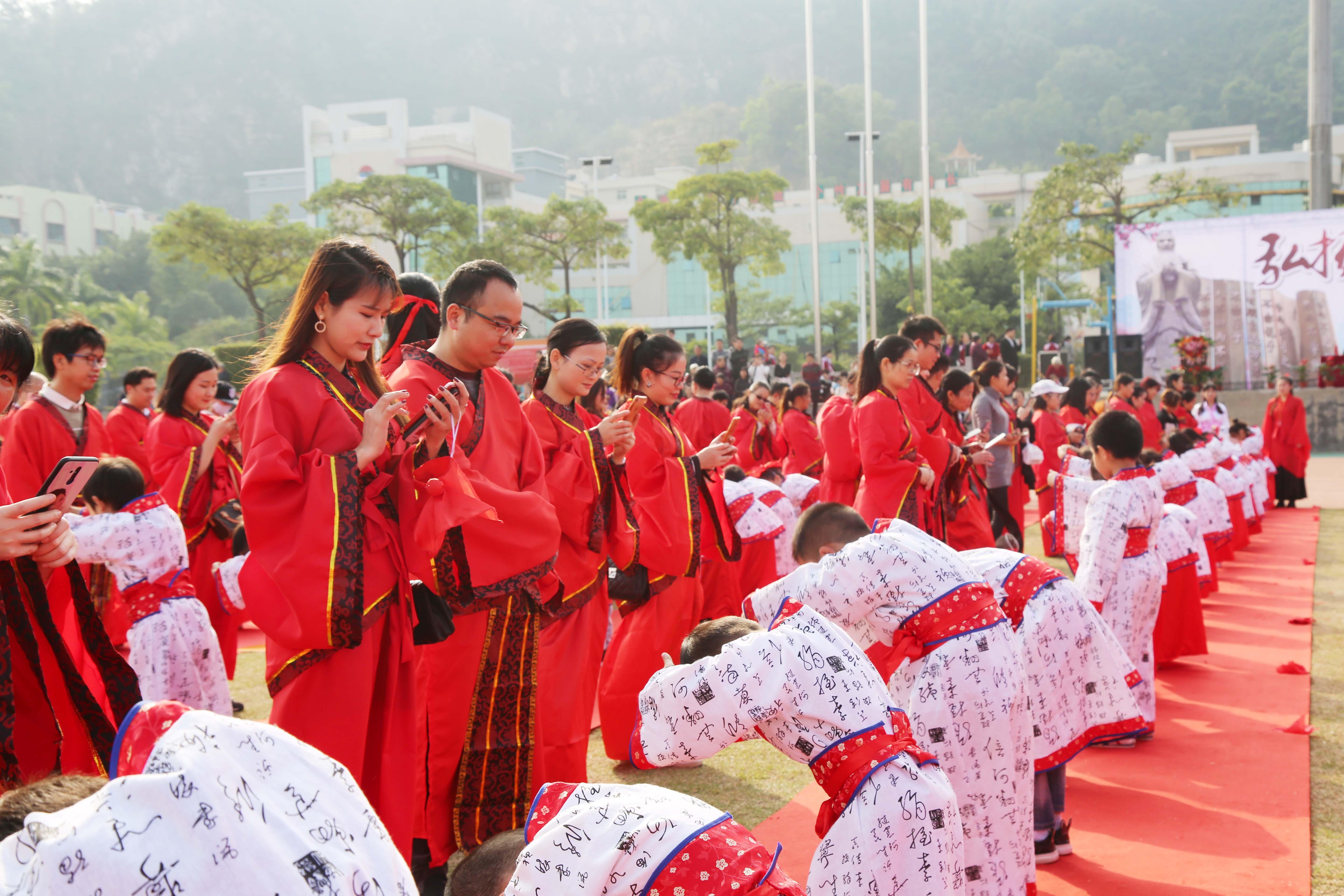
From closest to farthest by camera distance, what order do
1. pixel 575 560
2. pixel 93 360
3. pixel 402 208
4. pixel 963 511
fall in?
pixel 575 560 < pixel 93 360 < pixel 963 511 < pixel 402 208

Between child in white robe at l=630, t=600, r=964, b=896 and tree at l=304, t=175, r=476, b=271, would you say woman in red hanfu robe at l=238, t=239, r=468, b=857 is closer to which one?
child in white robe at l=630, t=600, r=964, b=896

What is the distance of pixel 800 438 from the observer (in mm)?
9773

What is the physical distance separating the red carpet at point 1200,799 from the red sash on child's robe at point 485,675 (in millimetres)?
968

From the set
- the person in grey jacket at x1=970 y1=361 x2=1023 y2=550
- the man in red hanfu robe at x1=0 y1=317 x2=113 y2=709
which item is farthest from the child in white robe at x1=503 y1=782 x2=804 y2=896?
the person in grey jacket at x1=970 y1=361 x2=1023 y2=550

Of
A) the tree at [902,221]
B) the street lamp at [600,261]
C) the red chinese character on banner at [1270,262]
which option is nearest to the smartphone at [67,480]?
the red chinese character on banner at [1270,262]

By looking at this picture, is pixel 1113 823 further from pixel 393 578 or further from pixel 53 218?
pixel 53 218

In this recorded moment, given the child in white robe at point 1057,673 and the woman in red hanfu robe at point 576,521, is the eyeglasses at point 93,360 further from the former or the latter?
the child in white robe at point 1057,673

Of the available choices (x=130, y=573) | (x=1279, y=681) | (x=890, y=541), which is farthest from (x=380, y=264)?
(x=1279, y=681)

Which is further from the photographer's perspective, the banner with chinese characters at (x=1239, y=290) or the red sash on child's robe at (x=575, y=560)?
the banner with chinese characters at (x=1239, y=290)

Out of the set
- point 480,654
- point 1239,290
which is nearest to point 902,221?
point 1239,290

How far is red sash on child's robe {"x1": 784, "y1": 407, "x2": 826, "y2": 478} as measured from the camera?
31.8 ft

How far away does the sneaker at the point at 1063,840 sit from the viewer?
12.2 feet

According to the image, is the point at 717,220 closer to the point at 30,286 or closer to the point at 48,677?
the point at 30,286

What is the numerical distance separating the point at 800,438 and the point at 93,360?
603cm
